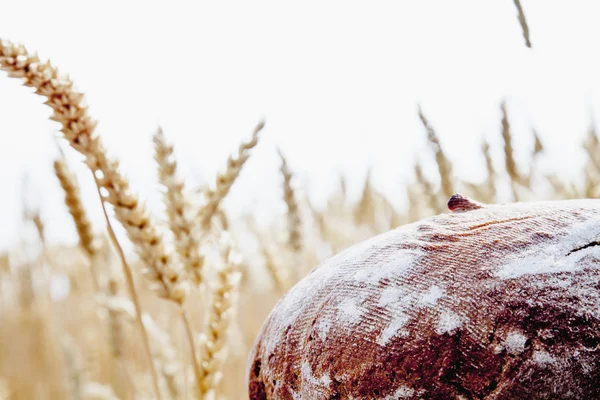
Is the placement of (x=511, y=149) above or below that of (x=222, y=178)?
below

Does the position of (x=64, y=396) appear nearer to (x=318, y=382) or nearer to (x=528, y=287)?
(x=318, y=382)

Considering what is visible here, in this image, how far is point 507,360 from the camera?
0.66 m

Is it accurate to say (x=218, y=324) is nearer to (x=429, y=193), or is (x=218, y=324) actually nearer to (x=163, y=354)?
(x=163, y=354)

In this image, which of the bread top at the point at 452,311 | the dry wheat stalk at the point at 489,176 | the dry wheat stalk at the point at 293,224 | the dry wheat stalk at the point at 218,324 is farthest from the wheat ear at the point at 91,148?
the dry wheat stalk at the point at 489,176

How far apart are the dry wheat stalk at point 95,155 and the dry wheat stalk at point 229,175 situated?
214 mm

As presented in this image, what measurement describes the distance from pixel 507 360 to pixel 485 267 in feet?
0.39

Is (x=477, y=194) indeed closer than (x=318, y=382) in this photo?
No

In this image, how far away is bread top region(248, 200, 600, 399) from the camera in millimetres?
656

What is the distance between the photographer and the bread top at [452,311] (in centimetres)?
66

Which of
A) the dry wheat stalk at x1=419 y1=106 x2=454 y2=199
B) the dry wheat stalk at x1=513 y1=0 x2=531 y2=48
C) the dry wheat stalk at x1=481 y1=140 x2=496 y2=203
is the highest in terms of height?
the dry wheat stalk at x1=513 y1=0 x2=531 y2=48

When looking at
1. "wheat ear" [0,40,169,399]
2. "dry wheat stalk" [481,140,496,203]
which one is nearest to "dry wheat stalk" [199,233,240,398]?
"wheat ear" [0,40,169,399]

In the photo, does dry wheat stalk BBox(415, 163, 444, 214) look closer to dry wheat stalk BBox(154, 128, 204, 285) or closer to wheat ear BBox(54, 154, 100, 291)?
dry wheat stalk BBox(154, 128, 204, 285)

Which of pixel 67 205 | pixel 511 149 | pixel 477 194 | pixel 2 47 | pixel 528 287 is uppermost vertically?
pixel 2 47

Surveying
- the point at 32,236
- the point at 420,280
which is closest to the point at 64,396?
the point at 32,236
